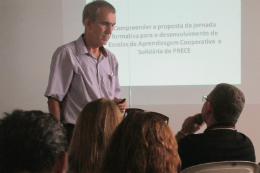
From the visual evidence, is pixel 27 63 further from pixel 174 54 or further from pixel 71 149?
pixel 71 149

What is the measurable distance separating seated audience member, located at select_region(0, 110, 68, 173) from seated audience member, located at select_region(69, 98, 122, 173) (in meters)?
0.45

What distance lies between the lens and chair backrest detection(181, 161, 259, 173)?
1.38 metres

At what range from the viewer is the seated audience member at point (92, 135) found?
130cm

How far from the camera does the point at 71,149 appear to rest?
4.52ft

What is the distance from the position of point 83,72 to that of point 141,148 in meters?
1.42

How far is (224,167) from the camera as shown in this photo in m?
1.39

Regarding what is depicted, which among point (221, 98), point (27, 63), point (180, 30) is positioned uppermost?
point (180, 30)

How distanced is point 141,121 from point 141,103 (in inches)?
110

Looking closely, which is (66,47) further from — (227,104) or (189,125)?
(227,104)

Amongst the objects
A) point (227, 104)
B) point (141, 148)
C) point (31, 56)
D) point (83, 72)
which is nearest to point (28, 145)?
point (141, 148)

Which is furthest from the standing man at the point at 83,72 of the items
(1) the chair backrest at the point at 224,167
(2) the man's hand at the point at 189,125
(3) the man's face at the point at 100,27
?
(1) the chair backrest at the point at 224,167

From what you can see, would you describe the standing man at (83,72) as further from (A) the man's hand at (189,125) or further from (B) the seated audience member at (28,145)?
(B) the seated audience member at (28,145)

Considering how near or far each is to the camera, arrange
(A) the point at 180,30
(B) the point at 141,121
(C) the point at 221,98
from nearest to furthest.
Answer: (B) the point at 141,121, (C) the point at 221,98, (A) the point at 180,30

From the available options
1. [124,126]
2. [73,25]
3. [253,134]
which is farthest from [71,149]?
[253,134]
